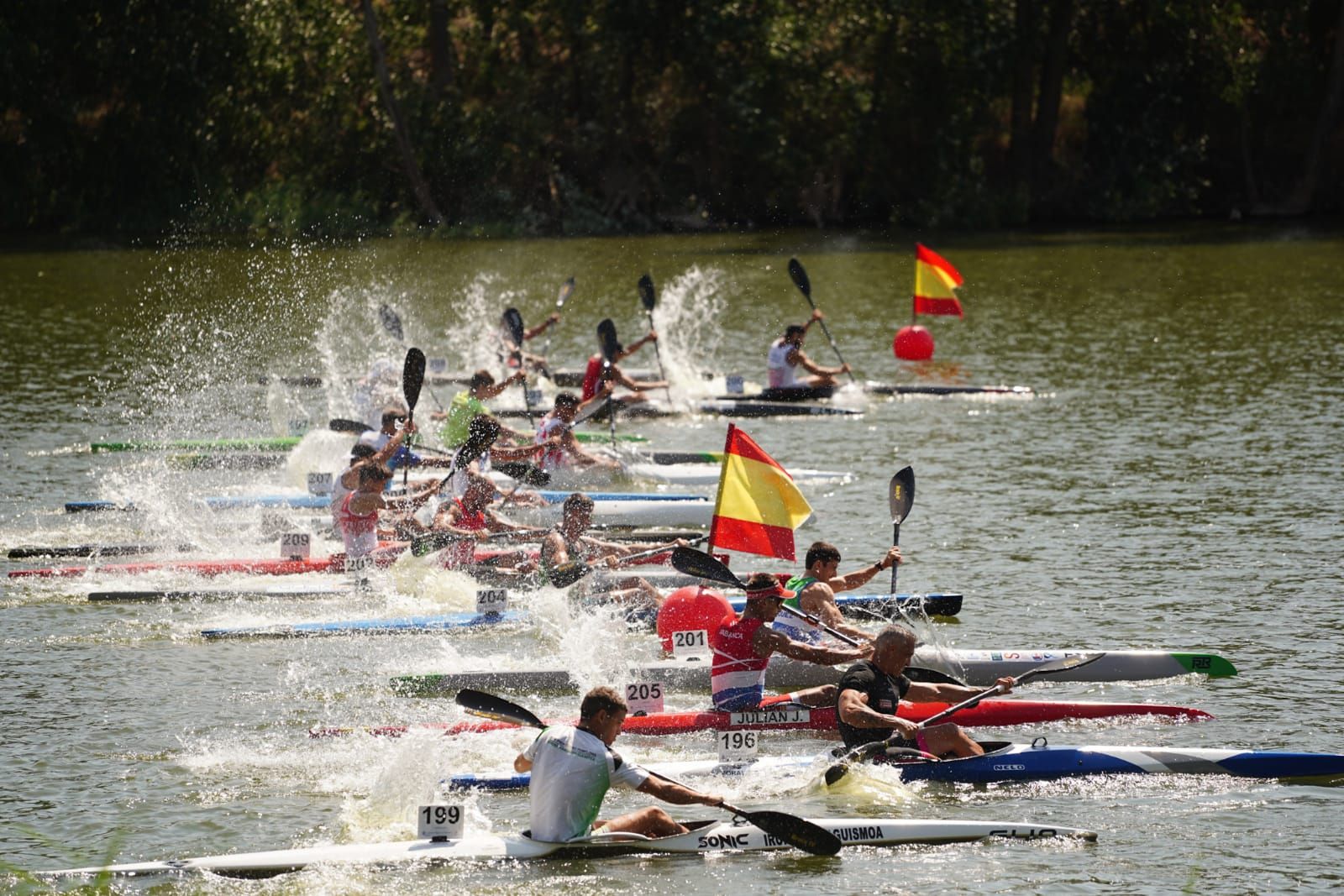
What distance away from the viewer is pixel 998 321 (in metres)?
33.8

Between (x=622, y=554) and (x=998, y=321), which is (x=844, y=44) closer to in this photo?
(x=998, y=321)

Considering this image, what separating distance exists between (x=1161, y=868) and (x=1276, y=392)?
1669 cm

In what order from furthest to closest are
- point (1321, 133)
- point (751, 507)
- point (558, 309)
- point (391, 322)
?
point (1321, 133) < point (558, 309) < point (391, 322) < point (751, 507)

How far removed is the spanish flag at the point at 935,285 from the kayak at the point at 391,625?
12.4m

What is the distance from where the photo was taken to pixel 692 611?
13.2m

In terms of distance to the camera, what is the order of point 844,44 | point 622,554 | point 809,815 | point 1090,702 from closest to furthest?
point 809,815, point 1090,702, point 622,554, point 844,44

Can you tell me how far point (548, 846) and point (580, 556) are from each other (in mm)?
5801

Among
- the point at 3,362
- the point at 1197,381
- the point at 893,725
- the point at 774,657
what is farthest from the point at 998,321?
the point at 893,725

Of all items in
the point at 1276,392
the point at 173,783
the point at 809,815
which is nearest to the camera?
the point at 809,815

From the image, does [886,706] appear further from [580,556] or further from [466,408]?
[466,408]

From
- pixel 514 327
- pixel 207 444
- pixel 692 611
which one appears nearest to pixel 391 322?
pixel 514 327

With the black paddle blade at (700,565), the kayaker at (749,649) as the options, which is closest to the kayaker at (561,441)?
the black paddle blade at (700,565)

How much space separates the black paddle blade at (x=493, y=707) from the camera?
10.6 metres

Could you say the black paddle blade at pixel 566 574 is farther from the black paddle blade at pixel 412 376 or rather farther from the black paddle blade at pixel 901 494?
the black paddle blade at pixel 412 376
